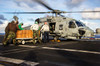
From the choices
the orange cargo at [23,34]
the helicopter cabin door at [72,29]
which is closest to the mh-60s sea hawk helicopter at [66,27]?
the helicopter cabin door at [72,29]

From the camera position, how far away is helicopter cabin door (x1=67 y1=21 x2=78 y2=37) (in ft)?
42.0

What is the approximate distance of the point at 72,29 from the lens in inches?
514

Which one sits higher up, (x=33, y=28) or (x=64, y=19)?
(x=64, y=19)

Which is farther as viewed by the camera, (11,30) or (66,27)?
(66,27)

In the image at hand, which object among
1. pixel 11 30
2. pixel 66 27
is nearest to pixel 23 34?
pixel 11 30

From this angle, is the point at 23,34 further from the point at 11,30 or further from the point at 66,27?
the point at 66,27

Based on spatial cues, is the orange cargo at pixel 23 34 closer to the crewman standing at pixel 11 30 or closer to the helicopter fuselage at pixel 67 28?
the crewman standing at pixel 11 30

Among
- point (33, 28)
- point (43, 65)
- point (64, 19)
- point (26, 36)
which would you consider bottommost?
point (43, 65)

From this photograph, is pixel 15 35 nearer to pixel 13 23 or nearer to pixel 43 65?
pixel 13 23

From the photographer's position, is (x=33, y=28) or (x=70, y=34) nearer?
(x=33, y=28)

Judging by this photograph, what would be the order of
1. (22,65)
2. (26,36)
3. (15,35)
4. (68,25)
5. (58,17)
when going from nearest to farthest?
1. (22,65)
2. (15,35)
3. (26,36)
4. (68,25)
5. (58,17)

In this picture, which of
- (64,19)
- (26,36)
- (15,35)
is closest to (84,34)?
(64,19)

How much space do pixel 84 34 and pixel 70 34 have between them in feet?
5.65

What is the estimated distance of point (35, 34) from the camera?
10234 mm
